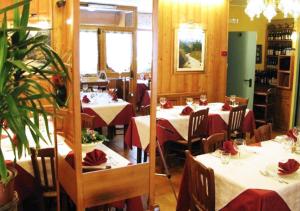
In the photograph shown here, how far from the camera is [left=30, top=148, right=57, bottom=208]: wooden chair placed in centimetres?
260

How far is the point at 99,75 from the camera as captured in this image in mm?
2713

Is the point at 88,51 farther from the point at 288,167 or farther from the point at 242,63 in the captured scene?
the point at 242,63

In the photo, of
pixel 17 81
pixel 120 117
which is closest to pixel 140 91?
pixel 120 117

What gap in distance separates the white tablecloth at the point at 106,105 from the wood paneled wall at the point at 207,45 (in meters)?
2.47

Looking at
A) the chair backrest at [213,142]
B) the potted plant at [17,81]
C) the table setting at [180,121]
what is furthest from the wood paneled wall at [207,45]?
the potted plant at [17,81]

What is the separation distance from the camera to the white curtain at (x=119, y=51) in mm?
2924

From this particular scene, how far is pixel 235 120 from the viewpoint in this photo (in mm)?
4621

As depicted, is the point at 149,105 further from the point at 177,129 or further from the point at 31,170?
the point at 177,129

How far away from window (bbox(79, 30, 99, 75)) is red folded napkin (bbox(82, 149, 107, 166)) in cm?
59

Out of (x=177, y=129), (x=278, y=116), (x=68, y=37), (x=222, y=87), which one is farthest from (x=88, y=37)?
(x=278, y=116)

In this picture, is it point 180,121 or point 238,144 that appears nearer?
point 238,144

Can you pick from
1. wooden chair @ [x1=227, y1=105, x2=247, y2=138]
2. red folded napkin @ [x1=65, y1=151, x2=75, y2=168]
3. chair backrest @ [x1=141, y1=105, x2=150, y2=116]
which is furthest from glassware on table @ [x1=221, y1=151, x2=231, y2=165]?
wooden chair @ [x1=227, y1=105, x2=247, y2=138]

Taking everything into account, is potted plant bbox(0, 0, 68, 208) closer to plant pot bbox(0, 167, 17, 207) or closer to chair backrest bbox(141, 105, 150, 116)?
plant pot bbox(0, 167, 17, 207)

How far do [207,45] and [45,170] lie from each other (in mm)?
4455
